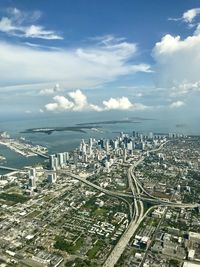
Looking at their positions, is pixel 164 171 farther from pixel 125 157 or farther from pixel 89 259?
pixel 89 259

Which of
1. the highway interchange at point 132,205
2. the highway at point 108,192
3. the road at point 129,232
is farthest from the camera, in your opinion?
the highway at point 108,192

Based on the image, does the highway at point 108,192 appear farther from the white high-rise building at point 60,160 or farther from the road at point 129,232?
the white high-rise building at point 60,160

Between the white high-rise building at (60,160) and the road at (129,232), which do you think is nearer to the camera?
the road at (129,232)

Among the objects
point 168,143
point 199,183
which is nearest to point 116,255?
point 199,183

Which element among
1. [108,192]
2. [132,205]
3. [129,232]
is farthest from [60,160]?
[129,232]

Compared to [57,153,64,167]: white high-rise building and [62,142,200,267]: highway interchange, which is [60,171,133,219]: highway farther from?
[57,153,64,167]: white high-rise building

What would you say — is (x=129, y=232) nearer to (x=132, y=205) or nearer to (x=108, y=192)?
(x=132, y=205)

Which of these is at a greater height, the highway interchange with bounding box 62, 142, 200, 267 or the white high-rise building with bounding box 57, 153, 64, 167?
the white high-rise building with bounding box 57, 153, 64, 167

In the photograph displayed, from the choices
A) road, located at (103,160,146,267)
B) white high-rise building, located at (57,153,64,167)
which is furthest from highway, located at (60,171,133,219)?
white high-rise building, located at (57,153,64,167)

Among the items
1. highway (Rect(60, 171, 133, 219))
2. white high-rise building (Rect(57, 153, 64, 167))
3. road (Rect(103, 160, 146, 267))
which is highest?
white high-rise building (Rect(57, 153, 64, 167))

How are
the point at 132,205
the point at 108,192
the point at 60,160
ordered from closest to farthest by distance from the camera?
the point at 132,205
the point at 108,192
the point at 60,160

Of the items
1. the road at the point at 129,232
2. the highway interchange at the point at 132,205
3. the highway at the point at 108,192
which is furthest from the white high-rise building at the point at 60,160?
the road at the point at 129,232
